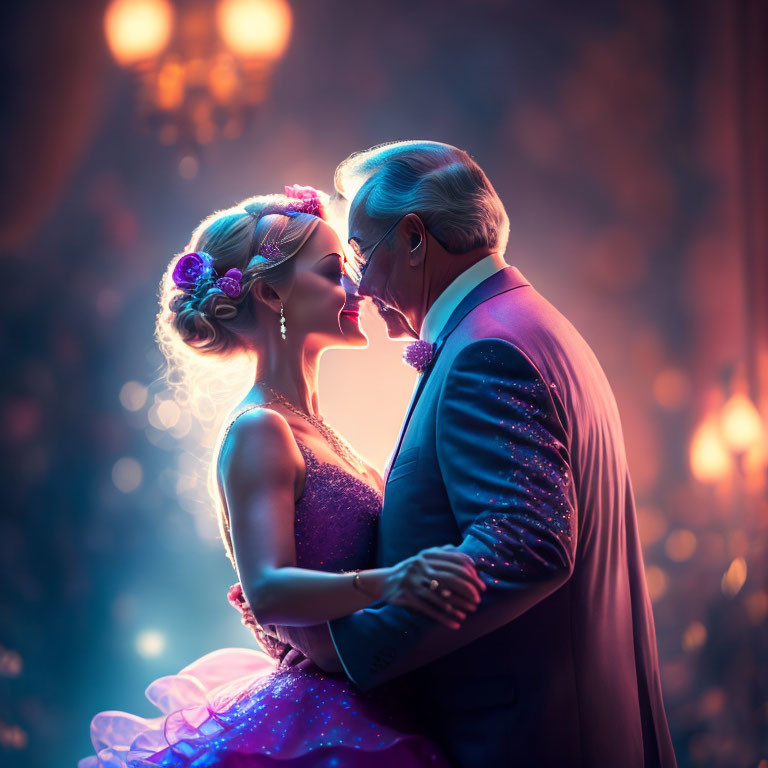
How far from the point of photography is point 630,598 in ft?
4.45

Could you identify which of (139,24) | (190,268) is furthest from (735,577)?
(139,24)

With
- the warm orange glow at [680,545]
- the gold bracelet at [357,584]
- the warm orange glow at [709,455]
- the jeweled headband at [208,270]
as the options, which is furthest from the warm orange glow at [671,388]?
the gold bracelet at [357,584]

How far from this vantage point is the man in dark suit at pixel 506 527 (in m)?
1.12

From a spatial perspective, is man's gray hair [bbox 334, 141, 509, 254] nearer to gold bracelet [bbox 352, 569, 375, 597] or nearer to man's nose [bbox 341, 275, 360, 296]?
man's nose [bbox 341, 275, 360, 296]

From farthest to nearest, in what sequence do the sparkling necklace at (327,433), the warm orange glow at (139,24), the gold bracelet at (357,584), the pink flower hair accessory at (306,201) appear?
1. the warm orange glow at (139,24)
2. the pink flower hair accessory at (306,201)
3. the sparkling necklace at (327,433)
4. the gold bracelet at (357,584)

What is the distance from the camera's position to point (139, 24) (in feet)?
9.53

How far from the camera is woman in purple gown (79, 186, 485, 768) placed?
121 cm

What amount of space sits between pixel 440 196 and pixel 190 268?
0.54 m

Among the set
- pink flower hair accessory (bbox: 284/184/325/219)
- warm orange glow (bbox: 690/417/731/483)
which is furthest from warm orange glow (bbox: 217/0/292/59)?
warm orange glow (bbox: 690/417/731/483)

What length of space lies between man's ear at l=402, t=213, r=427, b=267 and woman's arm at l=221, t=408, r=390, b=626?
14.7 inches

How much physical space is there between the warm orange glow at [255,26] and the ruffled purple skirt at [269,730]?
2.27m

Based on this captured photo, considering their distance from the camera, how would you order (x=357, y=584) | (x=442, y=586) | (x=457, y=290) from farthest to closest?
(x=457, y=290) < (x=357, y=584) < (x=442, y=586)

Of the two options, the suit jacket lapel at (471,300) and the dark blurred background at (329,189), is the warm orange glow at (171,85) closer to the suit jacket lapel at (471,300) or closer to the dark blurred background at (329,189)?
the dark blurred background at (329,189)

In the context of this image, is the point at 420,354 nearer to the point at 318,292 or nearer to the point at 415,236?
the point at 415,236
